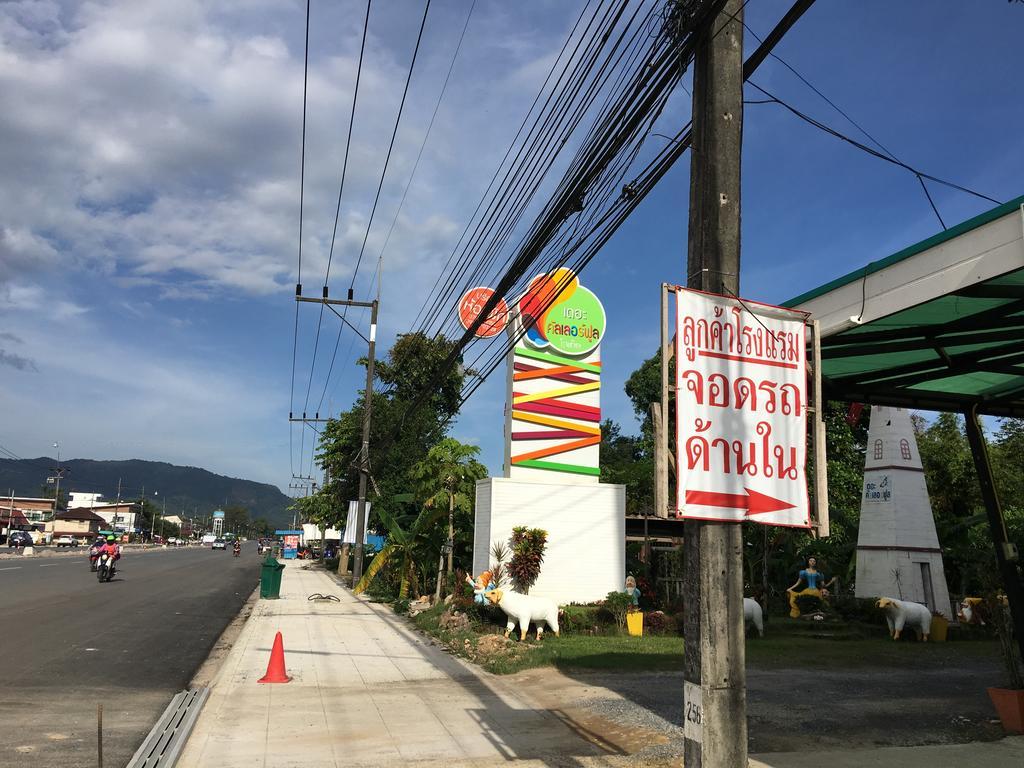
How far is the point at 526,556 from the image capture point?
17.5 metres

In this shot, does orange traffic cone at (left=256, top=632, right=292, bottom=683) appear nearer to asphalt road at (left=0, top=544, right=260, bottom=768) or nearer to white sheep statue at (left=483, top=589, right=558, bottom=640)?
asphalt road at (left=0, top=544, right=260, bottom=768)

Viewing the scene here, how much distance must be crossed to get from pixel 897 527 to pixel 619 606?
724 cm

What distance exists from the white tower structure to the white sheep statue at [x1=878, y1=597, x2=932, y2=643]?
2.18 meters

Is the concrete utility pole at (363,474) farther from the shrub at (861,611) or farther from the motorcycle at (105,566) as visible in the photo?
the shrub at (861,611)

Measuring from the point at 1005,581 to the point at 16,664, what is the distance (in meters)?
13.1

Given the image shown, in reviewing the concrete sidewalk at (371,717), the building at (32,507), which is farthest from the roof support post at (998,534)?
the building at (32,507)

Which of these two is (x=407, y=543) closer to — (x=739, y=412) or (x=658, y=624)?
(x=658, y=624)

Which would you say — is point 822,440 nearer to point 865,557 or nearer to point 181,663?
point 181,663

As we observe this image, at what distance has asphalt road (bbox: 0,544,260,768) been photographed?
24.3 feet

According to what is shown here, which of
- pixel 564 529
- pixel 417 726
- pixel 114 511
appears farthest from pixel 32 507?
pixel 417 726

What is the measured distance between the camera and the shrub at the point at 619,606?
16375 mm

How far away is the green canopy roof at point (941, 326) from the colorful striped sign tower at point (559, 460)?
8.66m

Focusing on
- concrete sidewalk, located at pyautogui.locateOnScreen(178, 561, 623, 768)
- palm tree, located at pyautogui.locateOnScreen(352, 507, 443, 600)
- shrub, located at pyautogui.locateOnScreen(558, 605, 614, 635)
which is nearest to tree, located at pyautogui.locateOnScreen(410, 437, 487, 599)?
palm tree, located at pyautogui.locateOnScreen(352, 507, 443, 600)

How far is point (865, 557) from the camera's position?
1923 cm
